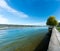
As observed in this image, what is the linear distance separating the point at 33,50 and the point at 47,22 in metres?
78.4

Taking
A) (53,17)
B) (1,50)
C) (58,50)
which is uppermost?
Answer: (53,17)

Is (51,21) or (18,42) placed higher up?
(51,21)

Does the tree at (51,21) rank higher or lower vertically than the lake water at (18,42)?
higher

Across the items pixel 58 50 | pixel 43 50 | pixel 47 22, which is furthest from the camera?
pixel 47 22

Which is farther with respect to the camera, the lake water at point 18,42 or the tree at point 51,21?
the tree at point 51,21

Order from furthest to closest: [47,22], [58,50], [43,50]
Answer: [47,22], [43,50], [58,50]

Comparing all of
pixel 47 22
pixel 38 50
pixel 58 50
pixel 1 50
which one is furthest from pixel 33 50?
pixel 47 22

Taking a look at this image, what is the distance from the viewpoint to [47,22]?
86375 mm

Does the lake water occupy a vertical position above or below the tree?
below

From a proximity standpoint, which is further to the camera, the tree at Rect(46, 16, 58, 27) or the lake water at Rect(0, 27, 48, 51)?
the tree at Rect(46, 16, 58, 27)

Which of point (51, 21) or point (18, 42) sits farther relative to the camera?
point (51, 21)

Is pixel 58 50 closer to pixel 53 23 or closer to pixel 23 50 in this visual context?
pixel 23 50

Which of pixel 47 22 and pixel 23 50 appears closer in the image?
pixel 23 50

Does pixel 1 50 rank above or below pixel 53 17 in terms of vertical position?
below
